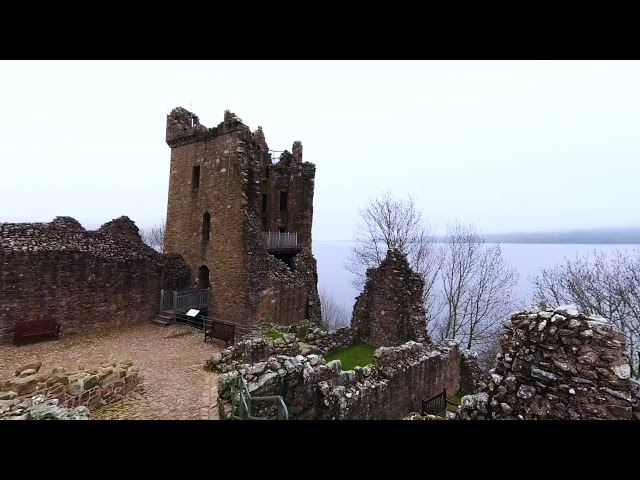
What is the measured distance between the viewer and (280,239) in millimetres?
24938

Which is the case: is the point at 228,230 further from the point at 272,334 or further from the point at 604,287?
the point at 604,287

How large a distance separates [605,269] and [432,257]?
10929 millimetres

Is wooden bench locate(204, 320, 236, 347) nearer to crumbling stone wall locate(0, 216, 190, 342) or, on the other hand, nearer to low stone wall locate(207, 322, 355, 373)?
low stone wall locate(207, 322, 355, 373)


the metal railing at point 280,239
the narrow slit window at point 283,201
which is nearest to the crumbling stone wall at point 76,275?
the metal railing at point 280,239

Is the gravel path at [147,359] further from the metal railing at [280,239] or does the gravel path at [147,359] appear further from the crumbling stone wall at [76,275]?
the metal railing at [280,239]

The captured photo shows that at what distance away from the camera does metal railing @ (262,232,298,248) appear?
77.9 ft

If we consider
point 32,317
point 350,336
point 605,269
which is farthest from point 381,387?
point 605,269

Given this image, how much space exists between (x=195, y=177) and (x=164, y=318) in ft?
28.3

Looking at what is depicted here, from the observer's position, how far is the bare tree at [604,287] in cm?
1770

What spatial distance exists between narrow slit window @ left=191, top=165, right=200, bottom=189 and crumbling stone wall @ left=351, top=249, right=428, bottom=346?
470 inches

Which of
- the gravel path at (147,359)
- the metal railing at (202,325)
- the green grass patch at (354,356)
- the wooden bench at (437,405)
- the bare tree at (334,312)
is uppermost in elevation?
the metal railing at (202,325)

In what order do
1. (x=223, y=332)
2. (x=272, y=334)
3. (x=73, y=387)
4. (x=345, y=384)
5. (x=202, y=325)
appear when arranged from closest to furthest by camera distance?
1. (x=73, y=387)
2. (x=345, y=384)
3. (x=223, y=332)
4. (x=272, y=334)
5. (x=202, y=325)

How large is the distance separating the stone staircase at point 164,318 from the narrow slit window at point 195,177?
7.62 m

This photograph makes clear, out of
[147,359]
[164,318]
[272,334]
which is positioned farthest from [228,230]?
[147,359]
